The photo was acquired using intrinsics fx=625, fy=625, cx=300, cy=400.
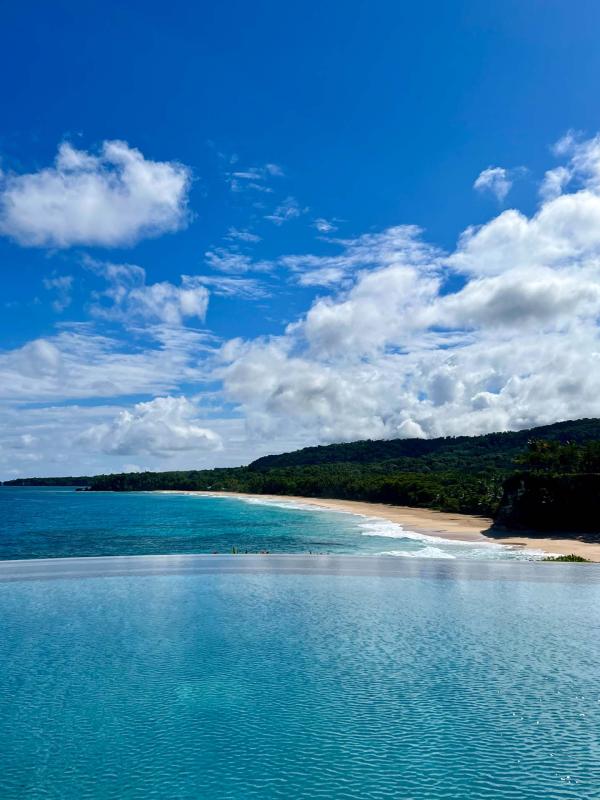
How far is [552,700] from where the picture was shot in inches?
370

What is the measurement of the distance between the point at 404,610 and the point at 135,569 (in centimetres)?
1023

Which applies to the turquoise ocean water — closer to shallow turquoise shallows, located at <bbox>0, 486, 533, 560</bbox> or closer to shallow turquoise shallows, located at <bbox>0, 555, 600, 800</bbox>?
shallow turquoise shallows, located at <bbox>0, 555, 600, 800</bbox>

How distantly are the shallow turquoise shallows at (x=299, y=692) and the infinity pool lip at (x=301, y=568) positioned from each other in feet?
6.97

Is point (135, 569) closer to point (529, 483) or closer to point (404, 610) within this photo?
point (404, 610)

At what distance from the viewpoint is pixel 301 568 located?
70.8 feet

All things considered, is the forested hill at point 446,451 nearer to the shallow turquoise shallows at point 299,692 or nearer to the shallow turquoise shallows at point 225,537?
the shallow turquoise shallows at point 225,537

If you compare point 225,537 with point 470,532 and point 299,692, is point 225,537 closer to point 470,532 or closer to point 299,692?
point 470,532

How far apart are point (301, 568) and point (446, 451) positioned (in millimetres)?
136120

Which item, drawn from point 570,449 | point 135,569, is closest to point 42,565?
point 135,569

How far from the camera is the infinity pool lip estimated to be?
20.3m

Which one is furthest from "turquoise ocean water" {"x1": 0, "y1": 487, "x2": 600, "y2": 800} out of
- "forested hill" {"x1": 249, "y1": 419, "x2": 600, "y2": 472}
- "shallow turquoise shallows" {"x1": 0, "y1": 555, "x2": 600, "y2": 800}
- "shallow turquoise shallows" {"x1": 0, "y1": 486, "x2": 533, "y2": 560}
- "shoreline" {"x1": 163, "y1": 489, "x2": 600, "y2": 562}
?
"forested hill" {"x1": 249, "y1": 419, "x2": 600, "y2": 472}

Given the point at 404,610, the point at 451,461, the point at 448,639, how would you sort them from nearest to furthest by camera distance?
the point at 448,639 < the point at 404,610 < the point at 451,461

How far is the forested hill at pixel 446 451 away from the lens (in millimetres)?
119812

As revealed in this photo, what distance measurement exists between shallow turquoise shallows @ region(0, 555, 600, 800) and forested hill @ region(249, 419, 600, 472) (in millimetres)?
94400
